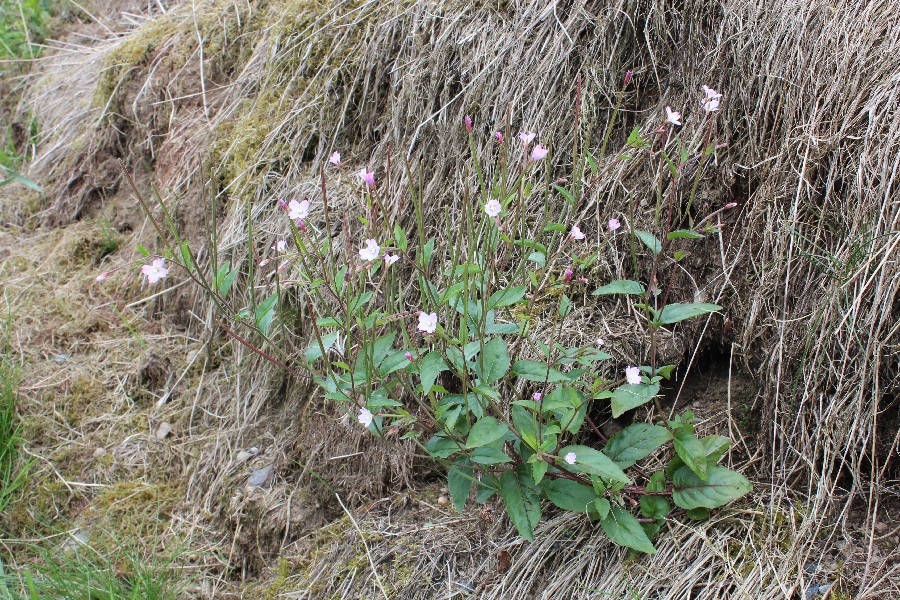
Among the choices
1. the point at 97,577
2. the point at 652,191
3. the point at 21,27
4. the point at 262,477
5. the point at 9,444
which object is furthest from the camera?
the point at 21,27

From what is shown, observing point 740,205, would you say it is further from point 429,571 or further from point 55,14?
point 55,14

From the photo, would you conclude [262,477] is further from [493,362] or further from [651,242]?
[651,242]

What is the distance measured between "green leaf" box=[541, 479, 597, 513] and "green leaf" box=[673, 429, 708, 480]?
0.78ft

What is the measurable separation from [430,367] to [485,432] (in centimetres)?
19

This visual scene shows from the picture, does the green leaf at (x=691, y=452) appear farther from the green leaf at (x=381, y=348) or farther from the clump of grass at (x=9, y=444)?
the clump of grass at (x=9, y=444)

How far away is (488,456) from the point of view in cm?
159

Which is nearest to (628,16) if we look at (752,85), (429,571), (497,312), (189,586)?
(752,85)

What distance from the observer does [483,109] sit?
2387 millimetres

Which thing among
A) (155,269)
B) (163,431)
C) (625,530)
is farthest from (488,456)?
(163,431)

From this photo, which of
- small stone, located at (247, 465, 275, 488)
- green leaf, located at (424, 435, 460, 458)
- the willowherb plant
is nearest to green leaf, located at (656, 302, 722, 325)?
the willowherb plant

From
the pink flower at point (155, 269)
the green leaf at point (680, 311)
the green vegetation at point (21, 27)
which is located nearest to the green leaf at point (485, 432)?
the green leaf at point (680, 311)

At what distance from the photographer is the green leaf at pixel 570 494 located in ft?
5.37

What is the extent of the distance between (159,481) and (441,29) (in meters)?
2.01

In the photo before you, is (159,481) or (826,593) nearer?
(826,593)
